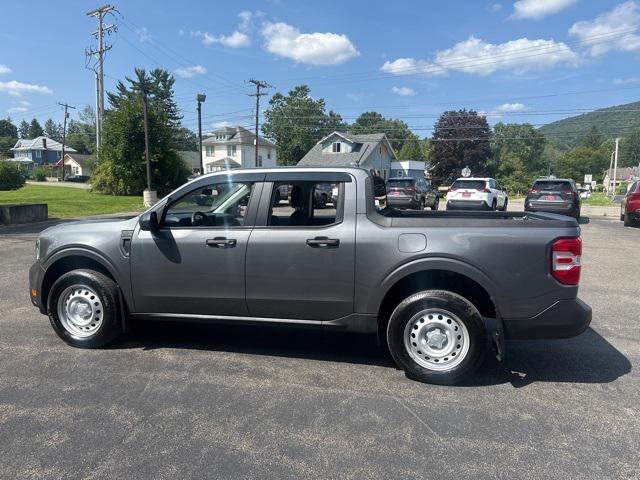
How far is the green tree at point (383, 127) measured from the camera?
376ft

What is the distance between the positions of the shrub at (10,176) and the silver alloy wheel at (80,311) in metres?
34.5

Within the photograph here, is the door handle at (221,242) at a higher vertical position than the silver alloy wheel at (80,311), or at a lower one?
higher

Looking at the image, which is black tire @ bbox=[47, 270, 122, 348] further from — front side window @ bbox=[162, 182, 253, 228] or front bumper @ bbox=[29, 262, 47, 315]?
front side window @ bbox=[162, 182, 253, 228]

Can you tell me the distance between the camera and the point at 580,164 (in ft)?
371

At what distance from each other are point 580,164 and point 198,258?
12660 centimetres

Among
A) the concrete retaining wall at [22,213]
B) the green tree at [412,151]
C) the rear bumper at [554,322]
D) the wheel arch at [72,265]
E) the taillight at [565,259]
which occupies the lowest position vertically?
the concrete retaining wall at [22,213]

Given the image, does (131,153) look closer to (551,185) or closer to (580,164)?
(551,185)

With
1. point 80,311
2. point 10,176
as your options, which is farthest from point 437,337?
point 10,176

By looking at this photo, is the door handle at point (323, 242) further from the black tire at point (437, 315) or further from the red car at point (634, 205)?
the red car at point (634, 205)

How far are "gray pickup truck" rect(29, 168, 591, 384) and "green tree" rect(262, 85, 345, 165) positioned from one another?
263 ft

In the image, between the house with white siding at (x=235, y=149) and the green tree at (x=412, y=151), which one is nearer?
the house with white siding at (x=235, y=149)

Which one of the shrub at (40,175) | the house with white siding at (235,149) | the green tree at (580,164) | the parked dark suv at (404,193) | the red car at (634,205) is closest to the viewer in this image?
the red car at (634,205)

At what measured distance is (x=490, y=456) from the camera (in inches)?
118

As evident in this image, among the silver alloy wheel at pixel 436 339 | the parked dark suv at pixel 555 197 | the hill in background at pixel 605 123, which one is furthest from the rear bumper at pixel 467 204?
the hill in background at pixel 605 123
